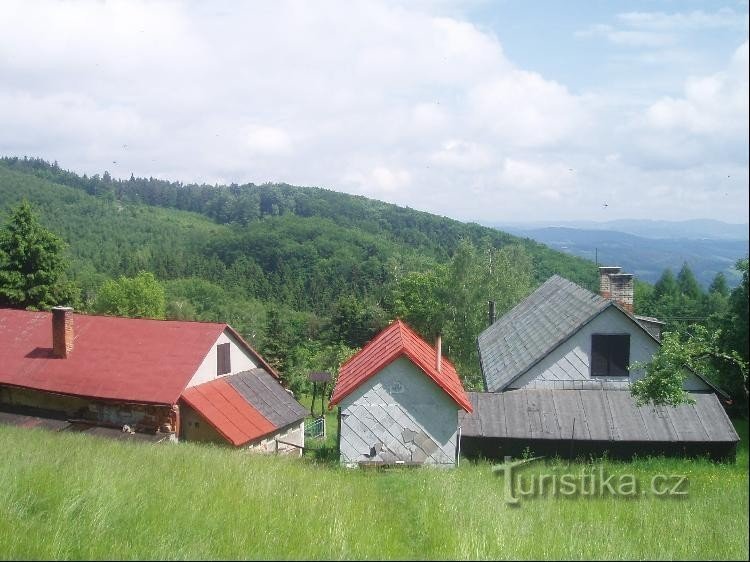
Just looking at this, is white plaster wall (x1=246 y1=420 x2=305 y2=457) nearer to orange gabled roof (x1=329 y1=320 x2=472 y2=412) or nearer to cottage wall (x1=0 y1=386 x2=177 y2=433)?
cottage wall (x1=0 y1=386 x2=177 y2=433)

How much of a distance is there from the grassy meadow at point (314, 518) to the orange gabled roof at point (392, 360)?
725 centimetres

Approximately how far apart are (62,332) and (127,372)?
374 cm

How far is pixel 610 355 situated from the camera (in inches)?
773

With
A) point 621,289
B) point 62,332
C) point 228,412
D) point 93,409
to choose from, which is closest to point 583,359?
point 621,289

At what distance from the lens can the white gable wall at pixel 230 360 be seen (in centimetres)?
2307

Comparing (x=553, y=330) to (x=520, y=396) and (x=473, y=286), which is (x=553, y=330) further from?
(x=473, y=286)

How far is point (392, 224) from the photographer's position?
179250 millimetres

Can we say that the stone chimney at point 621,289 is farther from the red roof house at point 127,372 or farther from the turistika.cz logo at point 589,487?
the red roof house at point 127,372

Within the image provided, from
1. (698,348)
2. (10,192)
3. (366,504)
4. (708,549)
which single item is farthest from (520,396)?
(10,192)

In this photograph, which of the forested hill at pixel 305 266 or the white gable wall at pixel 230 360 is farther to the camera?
the forested hill at pixel 305 266

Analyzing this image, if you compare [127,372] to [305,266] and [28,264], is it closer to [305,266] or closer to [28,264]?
[28,264]

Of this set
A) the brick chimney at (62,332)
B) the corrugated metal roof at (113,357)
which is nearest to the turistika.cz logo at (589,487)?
the corrugated metal roof at (113,357)

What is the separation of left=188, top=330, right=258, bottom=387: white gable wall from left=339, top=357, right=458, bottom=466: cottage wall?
745 centimetres

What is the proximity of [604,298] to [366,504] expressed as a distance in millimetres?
14641
